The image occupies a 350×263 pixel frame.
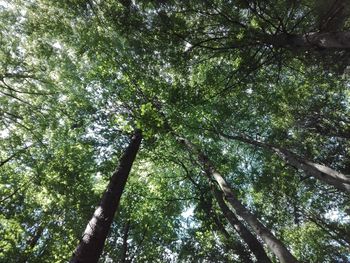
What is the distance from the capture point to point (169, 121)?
9.52 metres

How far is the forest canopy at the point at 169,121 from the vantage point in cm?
779

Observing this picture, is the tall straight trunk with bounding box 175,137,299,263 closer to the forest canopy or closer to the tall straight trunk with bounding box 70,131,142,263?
the forest canopy

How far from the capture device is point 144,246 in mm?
17031

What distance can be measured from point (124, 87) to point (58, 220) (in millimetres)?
8502

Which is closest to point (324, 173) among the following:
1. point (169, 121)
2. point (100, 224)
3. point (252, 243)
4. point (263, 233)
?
point (252, 243)

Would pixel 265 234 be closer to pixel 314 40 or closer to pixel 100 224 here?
pixel 100 224

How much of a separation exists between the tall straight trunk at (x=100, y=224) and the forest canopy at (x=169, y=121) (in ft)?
0.10

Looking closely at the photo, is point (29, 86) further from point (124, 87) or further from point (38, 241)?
point (38, 241)

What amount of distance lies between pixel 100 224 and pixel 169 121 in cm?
436

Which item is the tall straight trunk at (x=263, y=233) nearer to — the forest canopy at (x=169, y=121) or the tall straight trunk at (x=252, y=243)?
the forest canopy at (x=169, y=121)

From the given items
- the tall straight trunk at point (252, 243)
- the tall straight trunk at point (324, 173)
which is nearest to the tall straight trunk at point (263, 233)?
the tall straight trunk at point (252, 243)

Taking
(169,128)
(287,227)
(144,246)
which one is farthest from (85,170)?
(287,227)

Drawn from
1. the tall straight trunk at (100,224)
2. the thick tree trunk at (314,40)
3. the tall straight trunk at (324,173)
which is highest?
the thick tree trunk at (314,40)

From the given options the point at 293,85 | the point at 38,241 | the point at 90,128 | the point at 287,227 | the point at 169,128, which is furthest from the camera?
the point at 287,227
